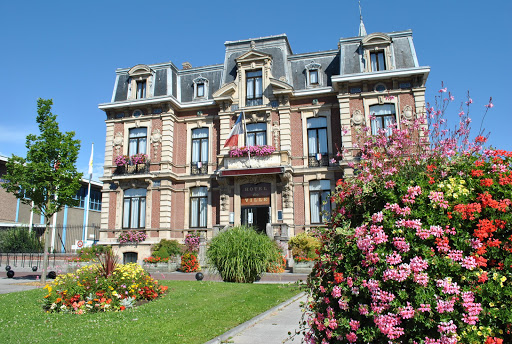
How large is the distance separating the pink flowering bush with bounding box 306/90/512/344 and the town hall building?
1746 cm

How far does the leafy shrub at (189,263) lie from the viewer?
21344 millimetres

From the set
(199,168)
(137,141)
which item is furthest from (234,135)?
(137,141)

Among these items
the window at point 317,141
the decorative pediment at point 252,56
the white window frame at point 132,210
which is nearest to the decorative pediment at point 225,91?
the decorative pediment at point 252,56

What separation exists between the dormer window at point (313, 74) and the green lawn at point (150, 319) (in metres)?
16.7

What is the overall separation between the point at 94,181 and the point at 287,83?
98.7ft

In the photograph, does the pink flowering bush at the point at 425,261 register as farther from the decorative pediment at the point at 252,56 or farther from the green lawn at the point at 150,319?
the decorative pediment at the point at 252,56

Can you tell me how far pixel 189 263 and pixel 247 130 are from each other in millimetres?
9306

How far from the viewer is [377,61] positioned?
930 inches

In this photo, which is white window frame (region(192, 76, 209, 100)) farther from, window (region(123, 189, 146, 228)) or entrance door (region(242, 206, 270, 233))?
entrance door (region(242, 206, 270, 233))

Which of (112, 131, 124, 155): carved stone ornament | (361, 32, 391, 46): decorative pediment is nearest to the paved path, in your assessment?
(361, 32, 391, 46): decorative pediment

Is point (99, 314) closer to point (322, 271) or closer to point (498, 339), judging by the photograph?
point (322, 271)

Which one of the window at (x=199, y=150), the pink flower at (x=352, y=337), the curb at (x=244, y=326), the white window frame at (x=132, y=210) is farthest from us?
the window at (x=199, y=150)

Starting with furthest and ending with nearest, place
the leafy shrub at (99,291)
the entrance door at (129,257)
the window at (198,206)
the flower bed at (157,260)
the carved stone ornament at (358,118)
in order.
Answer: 1. the window at (198,206)
2. the entrance door at (129,257)
3. the carved stone ornament at (358,118)
4. the flower bed at (157,260)
5. the leafy shrub at (99,291)

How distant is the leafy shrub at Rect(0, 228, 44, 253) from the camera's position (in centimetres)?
3025
